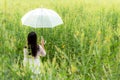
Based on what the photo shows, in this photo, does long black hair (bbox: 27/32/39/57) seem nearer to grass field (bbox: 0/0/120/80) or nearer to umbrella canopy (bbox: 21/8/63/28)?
grass field (bbox: 0/0/120/80)

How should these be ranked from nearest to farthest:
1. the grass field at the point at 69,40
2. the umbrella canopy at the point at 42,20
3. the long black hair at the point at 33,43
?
the grass field at the point at 69,40 < the long black hair at the point at 33,43 < the umbrella canopy at the point at 42,20

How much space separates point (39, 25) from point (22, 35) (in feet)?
1.36

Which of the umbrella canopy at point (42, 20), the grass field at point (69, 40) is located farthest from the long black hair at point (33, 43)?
the umbrella canopy at point (42, 20)

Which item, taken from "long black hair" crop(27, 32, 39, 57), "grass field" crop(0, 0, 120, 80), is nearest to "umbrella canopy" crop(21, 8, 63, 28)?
"grass field" crop(0, 0, 120, 80)

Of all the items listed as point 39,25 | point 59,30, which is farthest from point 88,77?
point 59,30

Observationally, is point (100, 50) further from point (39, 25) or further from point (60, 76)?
point (39, 25)

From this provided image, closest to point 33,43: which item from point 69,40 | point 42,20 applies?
point 42,20

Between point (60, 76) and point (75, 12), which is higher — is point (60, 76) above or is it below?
below

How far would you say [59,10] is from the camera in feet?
23.9

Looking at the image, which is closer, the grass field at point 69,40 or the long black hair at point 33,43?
the grass field at point 69,40

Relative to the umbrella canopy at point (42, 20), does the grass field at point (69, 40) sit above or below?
below

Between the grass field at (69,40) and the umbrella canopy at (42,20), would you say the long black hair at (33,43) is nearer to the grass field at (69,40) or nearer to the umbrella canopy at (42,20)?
the grass field at (69,40)

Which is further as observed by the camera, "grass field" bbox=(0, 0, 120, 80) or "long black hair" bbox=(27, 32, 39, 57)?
"long black hair" bbox=(27, 32, 39, 57)

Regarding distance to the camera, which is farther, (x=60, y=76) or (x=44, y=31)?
(x=44, y=31)
